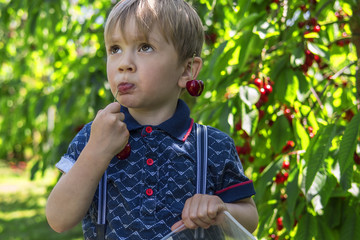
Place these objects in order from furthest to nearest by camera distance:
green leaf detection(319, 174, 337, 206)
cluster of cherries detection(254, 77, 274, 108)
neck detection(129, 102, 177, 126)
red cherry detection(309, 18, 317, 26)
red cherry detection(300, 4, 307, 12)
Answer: red cherry detection(300, 4, 307, 12) < red cherry detection(309, 18, 317, 26) < cluster of cherries detection(254, 77, 274, 108) < green leaf detection(319, 174, 337, 206) < neck detection(129, 102, 177, 126)

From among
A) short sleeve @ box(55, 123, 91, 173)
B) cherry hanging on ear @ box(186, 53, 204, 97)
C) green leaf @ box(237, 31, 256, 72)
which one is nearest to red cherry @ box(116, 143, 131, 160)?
short sleeve @ box(55, 123, 91, 173)

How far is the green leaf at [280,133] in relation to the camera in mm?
2105

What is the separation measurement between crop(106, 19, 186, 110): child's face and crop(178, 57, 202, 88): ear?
74 millimetres

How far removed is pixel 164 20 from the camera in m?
1.35

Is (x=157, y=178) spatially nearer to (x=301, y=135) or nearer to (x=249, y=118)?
(x=249, y=118)

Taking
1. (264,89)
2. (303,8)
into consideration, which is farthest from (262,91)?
(303,8)

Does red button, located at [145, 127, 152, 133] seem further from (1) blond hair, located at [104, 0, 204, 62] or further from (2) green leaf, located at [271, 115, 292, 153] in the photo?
(2) green leaf, located at [271, 115, 292, 153]

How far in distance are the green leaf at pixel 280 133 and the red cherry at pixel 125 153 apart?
3.22 ft

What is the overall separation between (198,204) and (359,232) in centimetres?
109

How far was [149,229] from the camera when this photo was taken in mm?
1270

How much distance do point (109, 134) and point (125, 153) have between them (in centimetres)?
8

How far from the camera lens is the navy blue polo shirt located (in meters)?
1.28

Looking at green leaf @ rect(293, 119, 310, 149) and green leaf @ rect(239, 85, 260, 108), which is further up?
green leaf @ rect(239, 85, 260, 108)

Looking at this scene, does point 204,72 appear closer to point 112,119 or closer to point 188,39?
point 188,39
